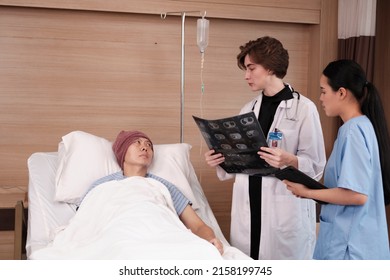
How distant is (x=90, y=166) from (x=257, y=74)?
0.97 m

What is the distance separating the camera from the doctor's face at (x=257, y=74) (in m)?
2.87

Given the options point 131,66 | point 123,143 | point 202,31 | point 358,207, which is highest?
point 202,31

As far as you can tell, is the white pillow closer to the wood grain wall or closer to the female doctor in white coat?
the female doctor in white coat

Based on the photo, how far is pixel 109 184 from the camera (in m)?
2.96

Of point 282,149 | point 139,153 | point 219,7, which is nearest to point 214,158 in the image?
point 282,149

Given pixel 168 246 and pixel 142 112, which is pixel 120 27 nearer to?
pixel 142 112

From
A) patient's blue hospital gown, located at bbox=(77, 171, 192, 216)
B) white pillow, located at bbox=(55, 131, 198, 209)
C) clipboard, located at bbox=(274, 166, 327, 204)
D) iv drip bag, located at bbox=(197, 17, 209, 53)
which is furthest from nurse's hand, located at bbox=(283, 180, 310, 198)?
iv drip bag, located at bbox=(197, 17, 209, 53)

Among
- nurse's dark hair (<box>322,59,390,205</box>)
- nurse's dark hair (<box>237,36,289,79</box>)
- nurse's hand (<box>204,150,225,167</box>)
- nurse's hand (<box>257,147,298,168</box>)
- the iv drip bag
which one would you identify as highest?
the iv drip bag

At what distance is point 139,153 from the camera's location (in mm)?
3117

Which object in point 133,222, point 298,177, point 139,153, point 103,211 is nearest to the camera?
point 298,177

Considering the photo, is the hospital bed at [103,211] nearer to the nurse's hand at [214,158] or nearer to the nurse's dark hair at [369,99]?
the nurse's hand at [214,158]

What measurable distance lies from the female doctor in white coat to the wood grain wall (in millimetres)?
1276

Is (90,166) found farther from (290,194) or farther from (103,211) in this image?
(290,194)

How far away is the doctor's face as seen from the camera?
9.42ft
